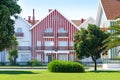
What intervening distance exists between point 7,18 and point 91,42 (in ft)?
96.8

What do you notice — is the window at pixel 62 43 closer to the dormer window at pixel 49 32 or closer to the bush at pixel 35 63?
the dormer window at pixel 49 32

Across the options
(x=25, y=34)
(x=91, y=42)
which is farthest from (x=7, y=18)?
(x=25, y=34)

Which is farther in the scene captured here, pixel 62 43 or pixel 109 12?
pixel 62 43

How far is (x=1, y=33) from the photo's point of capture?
31656 millimetres

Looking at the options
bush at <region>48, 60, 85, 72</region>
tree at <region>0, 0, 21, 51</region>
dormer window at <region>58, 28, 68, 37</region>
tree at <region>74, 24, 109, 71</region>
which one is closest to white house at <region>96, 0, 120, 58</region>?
dormer window at <region>58, 28, 68, 37</region>

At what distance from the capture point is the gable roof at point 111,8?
276 feet

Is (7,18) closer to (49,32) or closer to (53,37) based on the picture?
(49,32)

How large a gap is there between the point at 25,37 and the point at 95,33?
135ft

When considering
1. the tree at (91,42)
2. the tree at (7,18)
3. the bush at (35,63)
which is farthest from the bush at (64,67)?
the bush at (35,63)

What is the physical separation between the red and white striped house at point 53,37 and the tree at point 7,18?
66976mm

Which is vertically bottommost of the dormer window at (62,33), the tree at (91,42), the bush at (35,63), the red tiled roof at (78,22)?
the bush at (35,63)

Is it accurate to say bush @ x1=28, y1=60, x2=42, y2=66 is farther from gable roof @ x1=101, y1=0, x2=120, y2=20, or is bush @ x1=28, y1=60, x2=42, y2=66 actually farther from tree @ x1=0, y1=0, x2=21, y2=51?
tree @ x1=0, y1=0, x2=21, y2=51

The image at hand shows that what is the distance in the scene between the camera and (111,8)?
85125 millimetres

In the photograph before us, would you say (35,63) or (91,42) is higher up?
(91,42)
